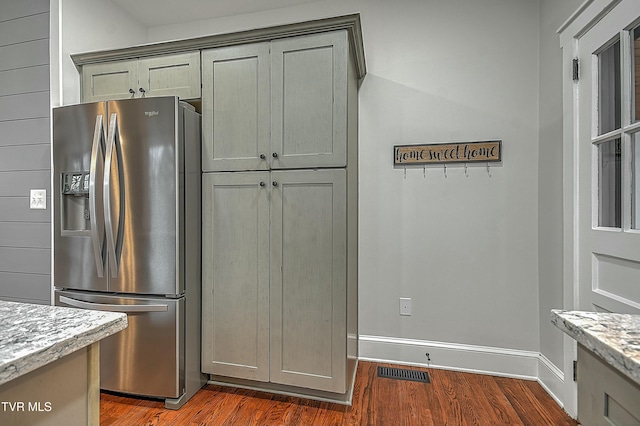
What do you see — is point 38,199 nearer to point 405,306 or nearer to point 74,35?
point 74,35

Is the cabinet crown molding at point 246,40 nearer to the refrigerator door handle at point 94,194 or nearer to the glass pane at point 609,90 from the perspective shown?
the refrigerator door handle at point 94,194

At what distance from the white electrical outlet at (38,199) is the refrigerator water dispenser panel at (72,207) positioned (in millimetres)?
373

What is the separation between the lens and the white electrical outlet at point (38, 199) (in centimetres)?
228

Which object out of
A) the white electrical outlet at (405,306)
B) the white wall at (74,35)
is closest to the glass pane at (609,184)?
the white electrical outlet at (405,306)

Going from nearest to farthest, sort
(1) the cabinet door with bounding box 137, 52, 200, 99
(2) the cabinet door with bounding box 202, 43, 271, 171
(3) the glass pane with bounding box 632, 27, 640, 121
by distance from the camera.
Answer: (3) the glass pane with bounding box 632, 27, 640, 121, (2) the cabinet door with bounding box 202, 43, 271, 171, (1) the cabinet door with bounding box 137, 52, 200, 99

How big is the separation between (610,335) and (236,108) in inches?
78.9

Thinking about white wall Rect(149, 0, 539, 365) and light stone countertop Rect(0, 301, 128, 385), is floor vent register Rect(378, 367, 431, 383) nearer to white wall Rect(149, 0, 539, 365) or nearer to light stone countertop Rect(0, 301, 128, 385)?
white wall Rect(149, 0, 539, 365)

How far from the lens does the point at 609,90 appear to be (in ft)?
5.06

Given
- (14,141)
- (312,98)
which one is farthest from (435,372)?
(14,141)

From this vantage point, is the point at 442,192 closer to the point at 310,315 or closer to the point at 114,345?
the point at 310,315

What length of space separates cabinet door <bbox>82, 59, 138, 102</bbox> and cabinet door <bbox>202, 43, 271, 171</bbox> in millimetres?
587

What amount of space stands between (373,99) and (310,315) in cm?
167

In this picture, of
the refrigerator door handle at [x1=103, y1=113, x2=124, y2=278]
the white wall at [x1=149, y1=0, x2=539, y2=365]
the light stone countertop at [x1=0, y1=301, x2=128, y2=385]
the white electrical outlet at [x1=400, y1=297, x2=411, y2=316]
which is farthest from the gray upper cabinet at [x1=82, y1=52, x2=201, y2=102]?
the white electrical outlet at [x1=400, y1=297, x2=411, y2=316]

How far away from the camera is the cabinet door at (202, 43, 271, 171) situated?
1978 millimetres
